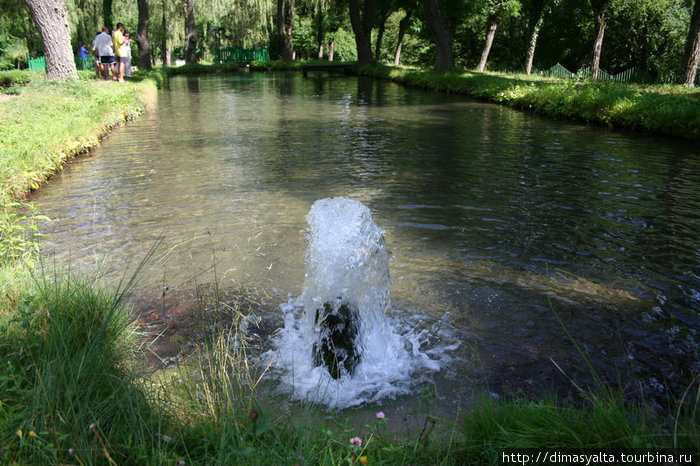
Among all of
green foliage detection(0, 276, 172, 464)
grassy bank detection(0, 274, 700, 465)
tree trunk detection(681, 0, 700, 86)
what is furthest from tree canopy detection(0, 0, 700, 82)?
green foliage detection(0, 276, 172, 464)

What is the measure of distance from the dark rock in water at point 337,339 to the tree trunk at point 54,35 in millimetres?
15202

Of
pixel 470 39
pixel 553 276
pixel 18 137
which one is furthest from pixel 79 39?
pixel 553 276

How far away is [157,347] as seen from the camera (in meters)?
4.61

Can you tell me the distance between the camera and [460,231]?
7340 millimetres

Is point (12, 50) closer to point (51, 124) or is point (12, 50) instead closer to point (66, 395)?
point (51, 124)

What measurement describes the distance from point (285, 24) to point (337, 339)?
50.1 meters

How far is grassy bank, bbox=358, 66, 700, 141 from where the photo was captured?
13461 millimetres

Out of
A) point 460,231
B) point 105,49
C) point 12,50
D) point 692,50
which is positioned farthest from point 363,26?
point 460,231

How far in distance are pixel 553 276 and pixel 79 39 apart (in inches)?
1715

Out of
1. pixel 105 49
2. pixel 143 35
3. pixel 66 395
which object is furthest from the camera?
pixel 143 35

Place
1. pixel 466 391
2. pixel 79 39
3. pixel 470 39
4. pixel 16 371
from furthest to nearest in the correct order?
pixel 470 39 → pixel 79 39 → pixel 466 391 → pixel 16 371

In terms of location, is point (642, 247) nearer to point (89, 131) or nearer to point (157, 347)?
point (157, 347)

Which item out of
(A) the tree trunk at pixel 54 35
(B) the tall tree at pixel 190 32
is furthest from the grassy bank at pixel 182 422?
(B) the tall tree at pixel 190 32

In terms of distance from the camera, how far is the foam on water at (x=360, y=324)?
163 inches
